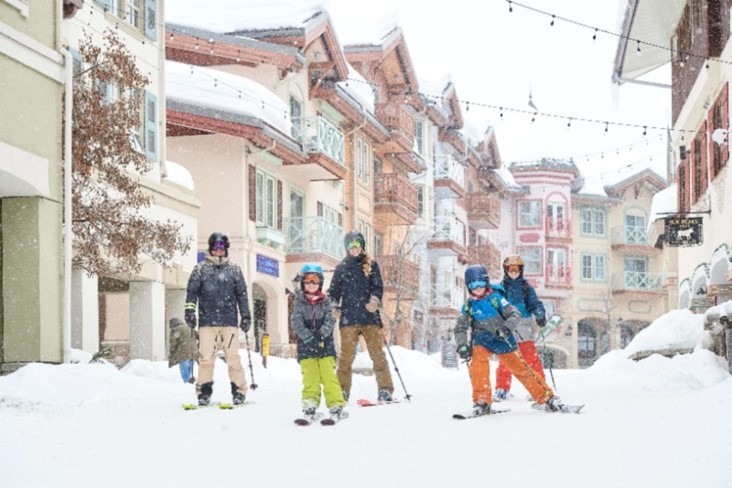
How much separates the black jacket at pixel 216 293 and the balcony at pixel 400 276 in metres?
27.9

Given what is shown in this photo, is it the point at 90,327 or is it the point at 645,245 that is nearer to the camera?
the point at 90,327

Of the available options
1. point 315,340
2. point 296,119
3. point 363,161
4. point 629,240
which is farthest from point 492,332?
point 629,240

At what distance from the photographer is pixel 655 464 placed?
7105mm

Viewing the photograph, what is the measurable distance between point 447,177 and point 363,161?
9384mm

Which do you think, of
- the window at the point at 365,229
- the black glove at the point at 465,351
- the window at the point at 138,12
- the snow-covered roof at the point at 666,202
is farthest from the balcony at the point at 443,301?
the black glove at the point at 465,351

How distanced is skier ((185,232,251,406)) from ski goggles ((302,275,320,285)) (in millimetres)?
1589

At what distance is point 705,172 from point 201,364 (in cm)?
1670

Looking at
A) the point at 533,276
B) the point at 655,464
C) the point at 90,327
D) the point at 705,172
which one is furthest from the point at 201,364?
the point at 533,276

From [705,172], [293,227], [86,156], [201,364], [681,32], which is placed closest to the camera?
[201,364]

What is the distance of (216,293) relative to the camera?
11.8 m

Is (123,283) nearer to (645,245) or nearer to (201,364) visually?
(201,364)

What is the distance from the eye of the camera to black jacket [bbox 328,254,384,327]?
1183 centimetres

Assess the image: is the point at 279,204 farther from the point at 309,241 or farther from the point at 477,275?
the point at 477,275

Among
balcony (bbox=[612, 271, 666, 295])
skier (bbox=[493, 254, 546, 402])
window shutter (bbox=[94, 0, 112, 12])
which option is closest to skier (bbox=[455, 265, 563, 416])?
skier (bbox=[493, 254, 546, 402])
